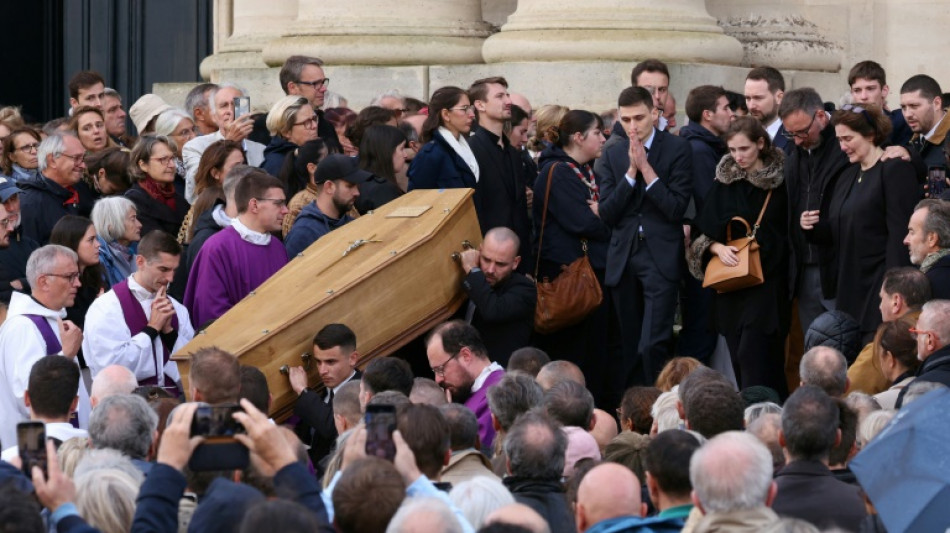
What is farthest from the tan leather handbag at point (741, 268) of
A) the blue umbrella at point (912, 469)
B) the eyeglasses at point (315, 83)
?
the blue umbrella at point (912, 469)

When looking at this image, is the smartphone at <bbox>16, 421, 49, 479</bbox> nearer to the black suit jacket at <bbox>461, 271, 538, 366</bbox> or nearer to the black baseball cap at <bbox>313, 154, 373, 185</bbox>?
the black suit jacket at <bbox>461, 271, 538, 366</bbox>

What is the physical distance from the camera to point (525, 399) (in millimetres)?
7648

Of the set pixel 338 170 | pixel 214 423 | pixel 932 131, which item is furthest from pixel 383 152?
pixel 214 423

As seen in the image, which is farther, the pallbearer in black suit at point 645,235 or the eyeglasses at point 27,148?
the eyeglasses at point 27,148

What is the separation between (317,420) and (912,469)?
3481 millimetres

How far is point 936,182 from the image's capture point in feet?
33.5

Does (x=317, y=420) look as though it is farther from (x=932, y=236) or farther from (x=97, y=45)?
(x=97, y=45)

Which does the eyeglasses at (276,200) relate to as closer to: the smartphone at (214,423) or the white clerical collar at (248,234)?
the white clerical collar at (248,234)

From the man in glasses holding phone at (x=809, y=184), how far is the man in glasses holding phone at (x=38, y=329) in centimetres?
382

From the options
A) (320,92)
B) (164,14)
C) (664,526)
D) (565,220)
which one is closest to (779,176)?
(565,220)

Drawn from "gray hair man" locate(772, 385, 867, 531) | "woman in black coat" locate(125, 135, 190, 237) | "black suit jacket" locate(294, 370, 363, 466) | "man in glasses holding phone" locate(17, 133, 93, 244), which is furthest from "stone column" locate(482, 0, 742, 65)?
"gray hair man" locate(772, 385, 867, 531)

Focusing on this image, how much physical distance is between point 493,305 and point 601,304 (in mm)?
1257

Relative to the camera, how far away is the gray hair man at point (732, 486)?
5.68 m

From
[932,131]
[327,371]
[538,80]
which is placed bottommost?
[327,371]
